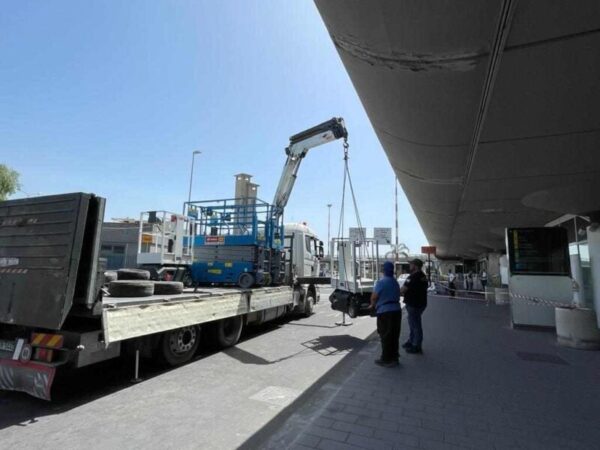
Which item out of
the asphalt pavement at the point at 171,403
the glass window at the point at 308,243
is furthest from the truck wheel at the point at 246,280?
the glass window at the point at 308,243

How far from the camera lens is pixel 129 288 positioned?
553cm

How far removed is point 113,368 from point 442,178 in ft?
26.1

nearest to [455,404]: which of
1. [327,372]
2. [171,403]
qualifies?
[327,372]

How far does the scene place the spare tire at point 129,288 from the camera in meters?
5.50

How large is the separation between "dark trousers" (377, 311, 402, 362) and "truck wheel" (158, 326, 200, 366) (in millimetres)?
3289

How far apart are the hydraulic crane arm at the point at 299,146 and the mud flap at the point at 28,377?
23.2ft

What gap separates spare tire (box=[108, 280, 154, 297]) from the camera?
5496 mm

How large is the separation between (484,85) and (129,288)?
18.5 ft

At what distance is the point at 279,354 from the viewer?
7215 millimetres

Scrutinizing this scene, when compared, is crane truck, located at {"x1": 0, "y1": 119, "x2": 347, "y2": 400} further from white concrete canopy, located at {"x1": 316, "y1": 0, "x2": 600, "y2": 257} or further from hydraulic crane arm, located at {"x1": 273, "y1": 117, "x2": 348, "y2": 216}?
hydraulic crane arm, located at {"x1": 273, "y1": 117, "x2": 348, "y2": 216}

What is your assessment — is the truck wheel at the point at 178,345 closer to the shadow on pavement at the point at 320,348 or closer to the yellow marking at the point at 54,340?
the shadow on pavement at the point at 320,348

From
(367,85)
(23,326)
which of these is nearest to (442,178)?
(367,85)

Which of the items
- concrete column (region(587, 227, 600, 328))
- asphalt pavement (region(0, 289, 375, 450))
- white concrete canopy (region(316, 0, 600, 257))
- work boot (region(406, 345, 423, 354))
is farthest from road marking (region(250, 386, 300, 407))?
concrete column (region(587, 227, 600, 328))

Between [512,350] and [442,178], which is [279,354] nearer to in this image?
[512,350]
